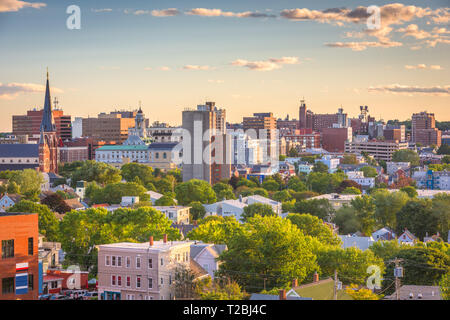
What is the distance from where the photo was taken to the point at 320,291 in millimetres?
11609

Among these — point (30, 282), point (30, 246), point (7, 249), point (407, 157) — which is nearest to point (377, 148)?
point (407, 157)

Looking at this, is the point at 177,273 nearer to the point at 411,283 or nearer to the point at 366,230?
the point at 411,283

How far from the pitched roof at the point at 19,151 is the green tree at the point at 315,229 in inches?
1454

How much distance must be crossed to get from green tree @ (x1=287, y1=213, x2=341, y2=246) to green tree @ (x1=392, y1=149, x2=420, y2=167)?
4883 cm

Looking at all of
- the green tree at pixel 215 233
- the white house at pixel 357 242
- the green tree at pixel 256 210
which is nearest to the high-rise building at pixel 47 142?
the green tree at pixel 256 210

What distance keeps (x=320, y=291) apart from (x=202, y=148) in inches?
1367

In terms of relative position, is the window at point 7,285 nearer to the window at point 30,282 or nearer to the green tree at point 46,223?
the window at point 30,282

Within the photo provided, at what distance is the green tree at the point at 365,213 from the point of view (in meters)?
29.5

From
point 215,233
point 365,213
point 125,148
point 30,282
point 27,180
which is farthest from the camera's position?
point 125,148

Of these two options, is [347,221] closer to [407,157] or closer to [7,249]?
[7,249]

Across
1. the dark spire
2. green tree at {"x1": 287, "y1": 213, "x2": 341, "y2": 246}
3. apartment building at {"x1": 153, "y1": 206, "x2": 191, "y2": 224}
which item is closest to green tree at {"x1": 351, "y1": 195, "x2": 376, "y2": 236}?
green tree at {"x1": 287, "y1": 213, "x2": 341, "y2": 246}

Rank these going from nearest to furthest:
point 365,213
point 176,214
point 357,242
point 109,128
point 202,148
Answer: point 357,242, point 176,214, point 365,213, point 202,148, point 109,128
